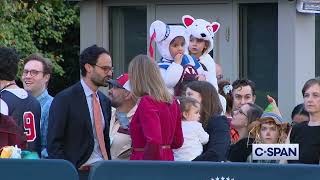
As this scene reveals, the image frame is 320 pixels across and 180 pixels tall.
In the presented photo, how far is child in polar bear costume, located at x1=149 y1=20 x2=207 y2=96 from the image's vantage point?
28.6 ft

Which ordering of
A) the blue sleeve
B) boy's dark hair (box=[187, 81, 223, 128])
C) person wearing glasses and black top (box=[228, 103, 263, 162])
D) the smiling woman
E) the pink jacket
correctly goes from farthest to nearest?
1. person wearing glasses and black top (box=[228, 103, 263, 162])
2. boy's dark hair (box=[187, 81, 223, 128])
3. the blue sleeve
4. the smiling woman
5. the pink jacket

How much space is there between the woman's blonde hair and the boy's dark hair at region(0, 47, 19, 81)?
0.92 metres

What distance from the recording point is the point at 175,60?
890cm

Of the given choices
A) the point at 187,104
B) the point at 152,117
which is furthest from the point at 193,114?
the point at 152,117

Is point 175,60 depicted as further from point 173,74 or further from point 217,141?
point 217,141

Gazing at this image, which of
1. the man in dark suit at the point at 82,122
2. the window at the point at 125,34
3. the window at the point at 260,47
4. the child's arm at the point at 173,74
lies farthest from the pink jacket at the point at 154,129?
the window at the point at 125,34

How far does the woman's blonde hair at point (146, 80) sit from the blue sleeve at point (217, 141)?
1.99 feet

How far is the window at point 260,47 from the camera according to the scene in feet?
39.0

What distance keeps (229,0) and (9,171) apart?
6.55m

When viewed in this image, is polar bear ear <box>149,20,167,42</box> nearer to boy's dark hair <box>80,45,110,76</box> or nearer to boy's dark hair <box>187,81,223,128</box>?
boy's dark hair <box>187,81,223,128</box>

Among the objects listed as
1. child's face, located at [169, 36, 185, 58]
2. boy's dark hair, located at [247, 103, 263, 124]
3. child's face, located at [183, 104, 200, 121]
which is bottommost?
boy's dark hair, located at [247, 103, 263, 124]

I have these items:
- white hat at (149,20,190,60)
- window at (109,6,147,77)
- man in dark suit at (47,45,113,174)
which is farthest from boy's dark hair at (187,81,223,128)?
window at (109,6,147,77)

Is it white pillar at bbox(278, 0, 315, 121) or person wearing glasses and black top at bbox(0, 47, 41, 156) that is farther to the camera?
white pillar at bbox(278, 0, 315, 121)

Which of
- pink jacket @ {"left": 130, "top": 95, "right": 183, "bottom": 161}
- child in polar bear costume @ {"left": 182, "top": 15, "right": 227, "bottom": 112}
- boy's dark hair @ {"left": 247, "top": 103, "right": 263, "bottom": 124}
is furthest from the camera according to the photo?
child in polar bear costume @ {"left": 182, "top": 15, "right": 227, "bottom": 112}
